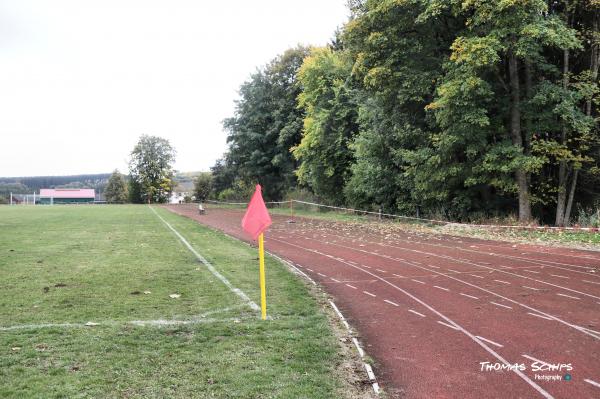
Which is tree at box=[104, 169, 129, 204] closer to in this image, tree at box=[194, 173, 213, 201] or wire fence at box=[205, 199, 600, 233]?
tree at box=[194, 173, 213, 201]

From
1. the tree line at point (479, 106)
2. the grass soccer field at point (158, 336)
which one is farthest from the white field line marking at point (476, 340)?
the tree line at point (479, 106)

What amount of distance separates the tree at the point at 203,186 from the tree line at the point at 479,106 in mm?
56124

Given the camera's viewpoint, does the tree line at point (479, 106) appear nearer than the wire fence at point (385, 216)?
No

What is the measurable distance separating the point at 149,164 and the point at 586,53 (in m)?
93.0

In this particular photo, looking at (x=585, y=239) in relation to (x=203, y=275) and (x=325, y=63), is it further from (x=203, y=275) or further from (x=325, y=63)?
(x=325, y=63)

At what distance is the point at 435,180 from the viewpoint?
73.1ft

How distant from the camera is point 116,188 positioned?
12031cm

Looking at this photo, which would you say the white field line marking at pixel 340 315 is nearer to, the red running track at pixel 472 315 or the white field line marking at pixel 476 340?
the red running track at pixel 472 315

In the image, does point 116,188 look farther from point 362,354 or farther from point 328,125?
point 362,354

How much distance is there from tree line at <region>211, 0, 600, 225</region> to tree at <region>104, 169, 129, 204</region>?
326 ft

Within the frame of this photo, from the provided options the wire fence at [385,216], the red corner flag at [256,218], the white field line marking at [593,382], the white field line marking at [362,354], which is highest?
the red corner flag at [256,218]

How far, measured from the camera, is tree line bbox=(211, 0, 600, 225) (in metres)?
18.4

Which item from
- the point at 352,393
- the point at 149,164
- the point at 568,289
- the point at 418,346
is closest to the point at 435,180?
the point at 568,289

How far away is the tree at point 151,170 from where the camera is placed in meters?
100
